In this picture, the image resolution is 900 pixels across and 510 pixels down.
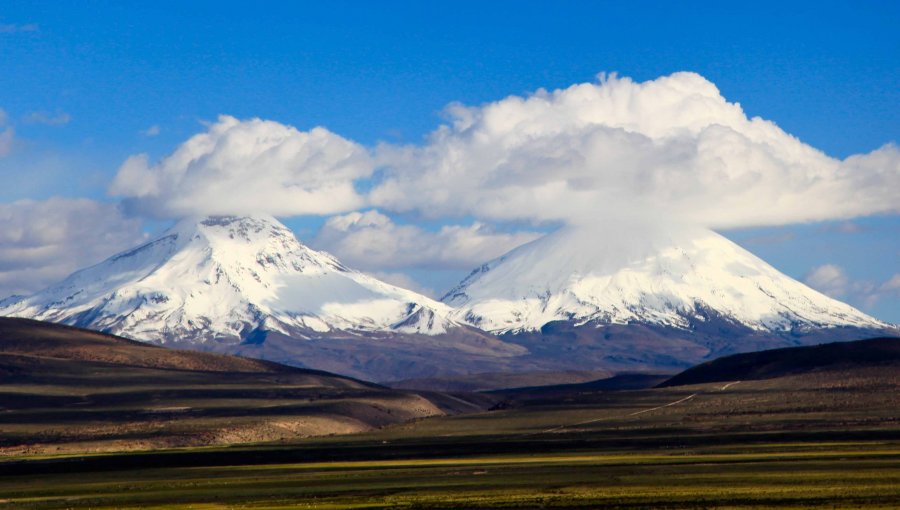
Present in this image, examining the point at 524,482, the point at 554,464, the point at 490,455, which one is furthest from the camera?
the point at 490,455

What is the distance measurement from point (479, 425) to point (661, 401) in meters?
29.7

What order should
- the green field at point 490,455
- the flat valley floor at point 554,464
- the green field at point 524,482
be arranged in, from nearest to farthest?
the green field at point 524,482 < the flat valley floor at point 554,464 < the green field at point 490,455

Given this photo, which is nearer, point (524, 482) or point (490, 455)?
point (524, 482)

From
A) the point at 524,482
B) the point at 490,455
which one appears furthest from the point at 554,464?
the point at 490,455

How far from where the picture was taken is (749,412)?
172750 mm

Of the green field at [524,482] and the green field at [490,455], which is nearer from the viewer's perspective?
the green field at [524,482]

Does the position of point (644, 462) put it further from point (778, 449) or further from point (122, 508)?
point (122, 508)

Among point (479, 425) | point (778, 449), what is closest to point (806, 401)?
point (479, 425)

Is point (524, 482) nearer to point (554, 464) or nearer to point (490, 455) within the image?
point (554, 464)

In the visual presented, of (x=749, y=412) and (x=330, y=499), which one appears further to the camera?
(x=749, y=412)

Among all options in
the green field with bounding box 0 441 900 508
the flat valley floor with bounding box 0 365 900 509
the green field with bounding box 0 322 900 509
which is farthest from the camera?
the green field with bounding box 0 322 900 509

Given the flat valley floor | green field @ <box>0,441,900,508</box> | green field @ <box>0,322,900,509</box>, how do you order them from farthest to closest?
green field @ <box>0,322,900,509</box>, the flat valley floor, green field @ <box>0,441,900,508</box>

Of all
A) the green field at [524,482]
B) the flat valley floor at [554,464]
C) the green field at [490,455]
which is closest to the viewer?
the green field at [524,482]

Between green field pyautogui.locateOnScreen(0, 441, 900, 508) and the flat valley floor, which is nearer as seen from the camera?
green field pyautogui.locateOnScreen(0, 441, 900, 508)
